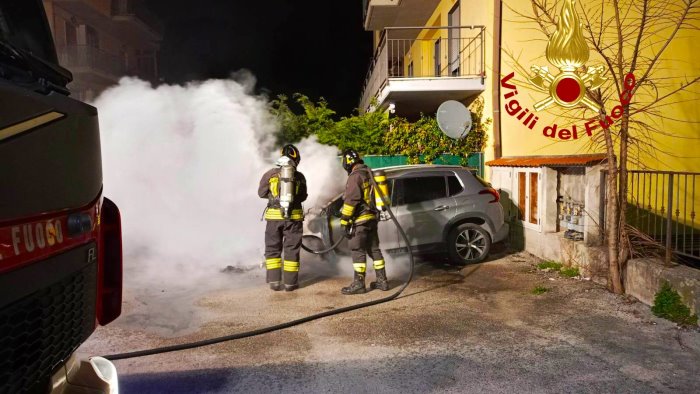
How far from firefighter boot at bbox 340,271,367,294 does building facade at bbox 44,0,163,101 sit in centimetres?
1589

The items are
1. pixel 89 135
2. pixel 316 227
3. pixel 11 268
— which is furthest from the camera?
pixel 316 227

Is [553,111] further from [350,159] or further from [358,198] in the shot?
[358,198]

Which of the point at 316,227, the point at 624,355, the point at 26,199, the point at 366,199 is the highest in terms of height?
the point at 26,199

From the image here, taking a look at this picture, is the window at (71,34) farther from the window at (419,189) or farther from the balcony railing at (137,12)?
the window at (419,189)

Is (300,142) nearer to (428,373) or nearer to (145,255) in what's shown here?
(145,255)

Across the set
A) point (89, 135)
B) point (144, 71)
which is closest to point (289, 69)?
point (144, 71)

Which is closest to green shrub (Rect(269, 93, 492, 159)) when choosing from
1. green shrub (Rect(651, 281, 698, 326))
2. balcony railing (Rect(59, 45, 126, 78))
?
green shrub (Rect(651, 281, 698, 326))

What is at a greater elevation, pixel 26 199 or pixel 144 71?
pixel 144 71

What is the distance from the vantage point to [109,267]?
2.46 metres

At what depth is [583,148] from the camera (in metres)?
10.4

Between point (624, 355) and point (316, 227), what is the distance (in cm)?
502

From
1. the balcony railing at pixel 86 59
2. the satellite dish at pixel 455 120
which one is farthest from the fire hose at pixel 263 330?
the balcony railing at pixel 86 59

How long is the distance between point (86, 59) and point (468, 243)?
2050 centimetres

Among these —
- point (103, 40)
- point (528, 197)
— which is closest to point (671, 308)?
point (528, 197)
